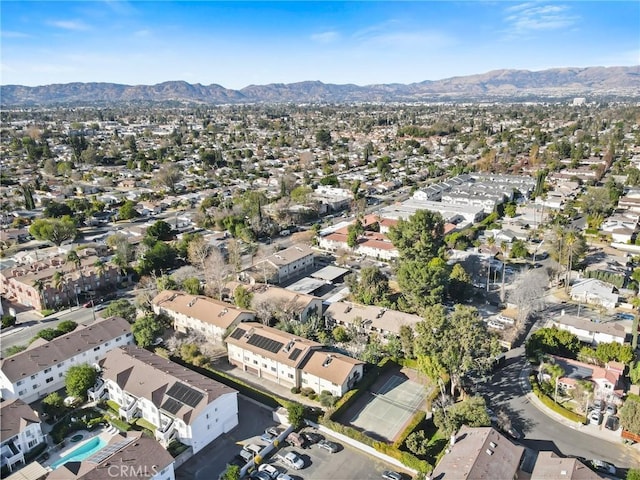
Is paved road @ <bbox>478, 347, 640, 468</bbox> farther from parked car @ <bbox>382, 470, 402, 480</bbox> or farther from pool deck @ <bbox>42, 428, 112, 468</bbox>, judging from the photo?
pool deck @ <bbox>42, 428, 112, 468</bbox>

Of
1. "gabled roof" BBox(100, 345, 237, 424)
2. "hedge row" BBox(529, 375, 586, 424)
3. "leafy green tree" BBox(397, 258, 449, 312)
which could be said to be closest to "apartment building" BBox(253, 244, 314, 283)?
"leafy green tree" BBox(397, 258, 449, 312)

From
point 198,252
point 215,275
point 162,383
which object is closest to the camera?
point 162,383

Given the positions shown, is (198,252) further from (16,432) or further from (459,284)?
(459,284)

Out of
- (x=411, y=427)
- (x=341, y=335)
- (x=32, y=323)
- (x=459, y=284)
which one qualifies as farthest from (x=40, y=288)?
(x=459, y=284)

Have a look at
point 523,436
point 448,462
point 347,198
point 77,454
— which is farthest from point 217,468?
point 347,198

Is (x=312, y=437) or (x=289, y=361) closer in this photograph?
(x=312, y=437)
